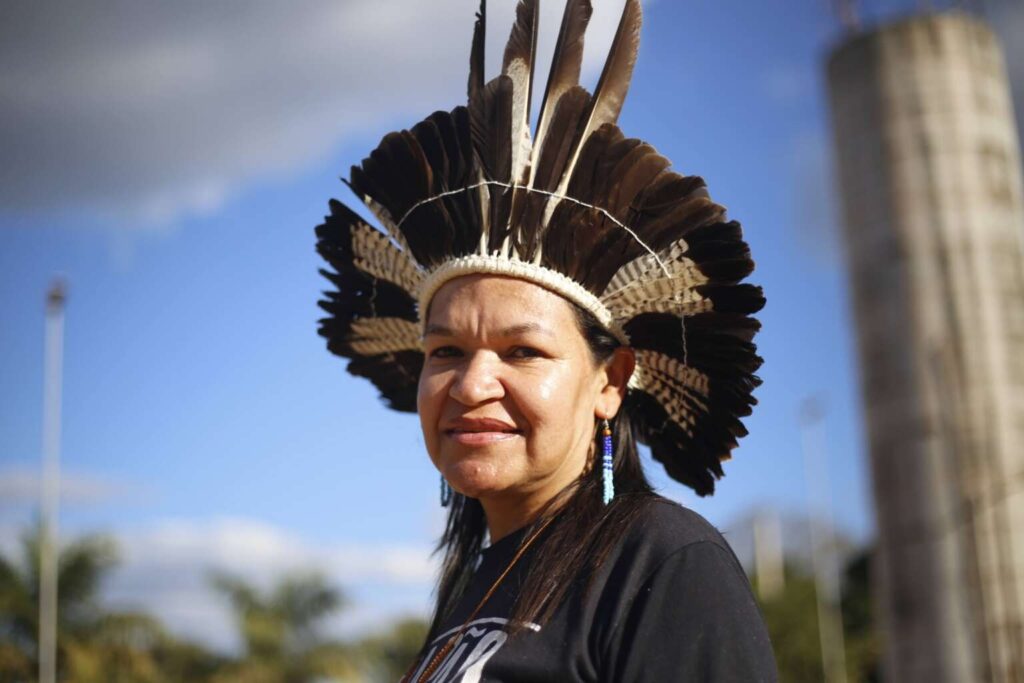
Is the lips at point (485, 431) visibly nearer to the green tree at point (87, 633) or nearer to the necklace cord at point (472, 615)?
the necklace cord at point (472, 615)

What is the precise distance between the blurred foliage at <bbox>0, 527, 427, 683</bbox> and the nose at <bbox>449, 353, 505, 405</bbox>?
54.1ft

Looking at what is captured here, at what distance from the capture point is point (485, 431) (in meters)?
2.46

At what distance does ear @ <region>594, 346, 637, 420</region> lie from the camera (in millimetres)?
2650

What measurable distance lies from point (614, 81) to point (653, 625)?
1387 mm

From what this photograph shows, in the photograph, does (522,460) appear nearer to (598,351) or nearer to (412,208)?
(598,351)

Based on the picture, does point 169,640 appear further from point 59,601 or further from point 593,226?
point 593,226

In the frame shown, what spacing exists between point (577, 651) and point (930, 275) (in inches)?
537

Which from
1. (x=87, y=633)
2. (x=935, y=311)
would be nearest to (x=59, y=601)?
(x=87, y=633)

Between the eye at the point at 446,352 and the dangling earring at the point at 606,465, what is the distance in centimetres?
39

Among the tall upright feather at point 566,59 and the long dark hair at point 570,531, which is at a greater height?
the tall upright feather at point 566,59

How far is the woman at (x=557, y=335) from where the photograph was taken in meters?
2.21

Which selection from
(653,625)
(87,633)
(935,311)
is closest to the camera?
(653,625)

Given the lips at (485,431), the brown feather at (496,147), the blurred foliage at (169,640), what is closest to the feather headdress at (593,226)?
the brown feather at (496,147)

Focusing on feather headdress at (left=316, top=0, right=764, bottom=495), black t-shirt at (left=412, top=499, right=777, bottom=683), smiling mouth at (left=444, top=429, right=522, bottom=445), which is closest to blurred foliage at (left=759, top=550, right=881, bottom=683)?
feather headdress at (left=316, top=0, right=764, bottom=495)
